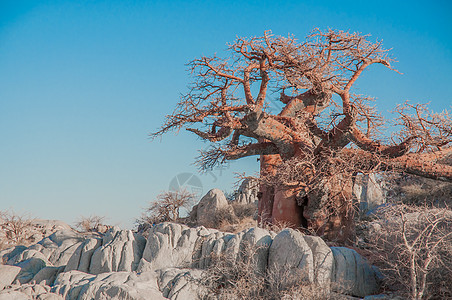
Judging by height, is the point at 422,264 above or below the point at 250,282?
above

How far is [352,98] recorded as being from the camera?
477 inches

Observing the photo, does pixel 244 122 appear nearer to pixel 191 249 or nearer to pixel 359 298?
pixel 191 249

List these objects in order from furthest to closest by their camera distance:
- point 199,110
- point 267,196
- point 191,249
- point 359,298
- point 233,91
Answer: point 267,196, point 233,91, point 199,110, point 191,249, point 359,298

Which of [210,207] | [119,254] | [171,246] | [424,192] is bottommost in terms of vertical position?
[119,254]

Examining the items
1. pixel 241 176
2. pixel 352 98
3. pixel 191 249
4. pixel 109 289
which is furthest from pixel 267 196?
pixel 109 289

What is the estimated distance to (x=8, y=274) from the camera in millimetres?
→ 9633

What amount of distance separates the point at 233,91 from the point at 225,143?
1.68 metres

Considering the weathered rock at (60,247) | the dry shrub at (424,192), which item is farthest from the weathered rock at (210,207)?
the dry shrub at (424,192)

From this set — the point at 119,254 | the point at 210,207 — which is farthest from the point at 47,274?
the point at 210,207

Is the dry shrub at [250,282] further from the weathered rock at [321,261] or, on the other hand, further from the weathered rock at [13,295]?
the weathered rock at [13,295]

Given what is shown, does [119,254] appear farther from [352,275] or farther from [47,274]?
[352,275]

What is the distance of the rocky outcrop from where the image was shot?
7.76m

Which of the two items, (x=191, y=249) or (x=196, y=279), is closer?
(x=196, y=279)

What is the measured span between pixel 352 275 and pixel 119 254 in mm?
5078
